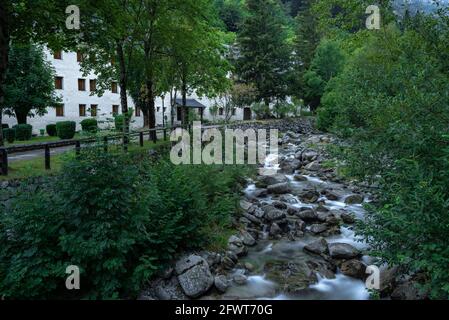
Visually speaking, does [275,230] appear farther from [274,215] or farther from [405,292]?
[405,292]

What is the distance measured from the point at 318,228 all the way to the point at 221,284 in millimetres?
4778

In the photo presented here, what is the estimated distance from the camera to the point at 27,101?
29.2m

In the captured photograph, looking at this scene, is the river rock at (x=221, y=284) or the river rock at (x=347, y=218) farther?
the river rock at (x=347, y=218)

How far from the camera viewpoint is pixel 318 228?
38.8 ft

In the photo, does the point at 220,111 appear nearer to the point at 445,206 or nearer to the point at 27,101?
the point at 27,101

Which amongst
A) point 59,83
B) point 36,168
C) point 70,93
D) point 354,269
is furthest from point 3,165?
point 70,93

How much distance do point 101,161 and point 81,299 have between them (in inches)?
102

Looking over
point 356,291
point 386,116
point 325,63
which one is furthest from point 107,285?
point 325,63

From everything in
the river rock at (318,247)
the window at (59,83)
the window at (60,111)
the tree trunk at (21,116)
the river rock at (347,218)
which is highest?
the window at (59,83)

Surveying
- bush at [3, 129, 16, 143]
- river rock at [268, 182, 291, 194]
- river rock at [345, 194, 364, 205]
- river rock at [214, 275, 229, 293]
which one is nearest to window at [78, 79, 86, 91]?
bush at [3, 129, 16, 143]

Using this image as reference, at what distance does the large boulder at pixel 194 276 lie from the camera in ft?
25.6

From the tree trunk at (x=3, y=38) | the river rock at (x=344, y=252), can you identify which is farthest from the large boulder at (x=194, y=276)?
the tree trunk at (x=3, y=38)

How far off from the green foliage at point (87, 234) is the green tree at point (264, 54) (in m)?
42.2

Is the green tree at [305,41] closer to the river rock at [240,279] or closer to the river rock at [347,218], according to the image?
the river rock at [347,218]
